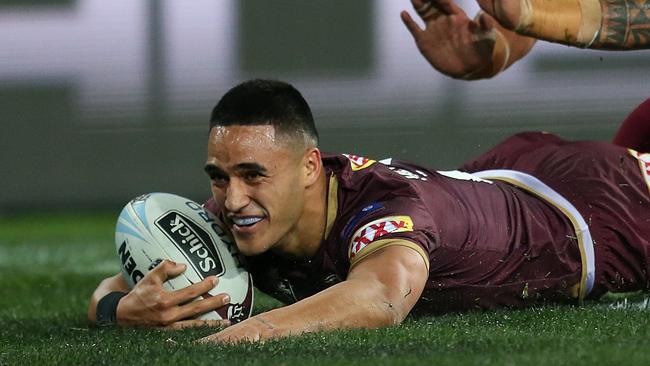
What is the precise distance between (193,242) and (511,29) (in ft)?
4.73

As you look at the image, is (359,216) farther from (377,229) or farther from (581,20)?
(581,20)

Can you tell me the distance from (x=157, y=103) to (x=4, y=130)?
1.67m

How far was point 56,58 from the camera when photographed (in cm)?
1174

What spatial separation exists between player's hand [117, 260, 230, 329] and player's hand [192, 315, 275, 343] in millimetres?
588

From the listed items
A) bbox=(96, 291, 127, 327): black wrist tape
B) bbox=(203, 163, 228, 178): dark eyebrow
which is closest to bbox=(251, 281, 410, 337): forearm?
bbox=(203, 163, 228, 178): dark eyebrow

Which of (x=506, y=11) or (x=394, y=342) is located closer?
(x=394, y=342)

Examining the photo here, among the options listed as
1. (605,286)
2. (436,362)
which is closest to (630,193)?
(605,286)

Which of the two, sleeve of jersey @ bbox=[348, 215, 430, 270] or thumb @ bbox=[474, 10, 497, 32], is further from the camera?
thumb @ bbox=[474, 10, 497, 32]

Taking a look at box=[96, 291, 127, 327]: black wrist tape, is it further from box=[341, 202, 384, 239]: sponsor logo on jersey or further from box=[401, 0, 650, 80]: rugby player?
box=[401, 0, 650, 80]: rugby player

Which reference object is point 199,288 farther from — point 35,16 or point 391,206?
point 35,16

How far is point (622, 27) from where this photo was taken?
15.2 ft

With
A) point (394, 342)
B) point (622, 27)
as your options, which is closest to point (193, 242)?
point (394, 342)

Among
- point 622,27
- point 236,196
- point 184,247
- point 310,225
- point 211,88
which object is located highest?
point 622,27

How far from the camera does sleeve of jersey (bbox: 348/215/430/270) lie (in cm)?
404
